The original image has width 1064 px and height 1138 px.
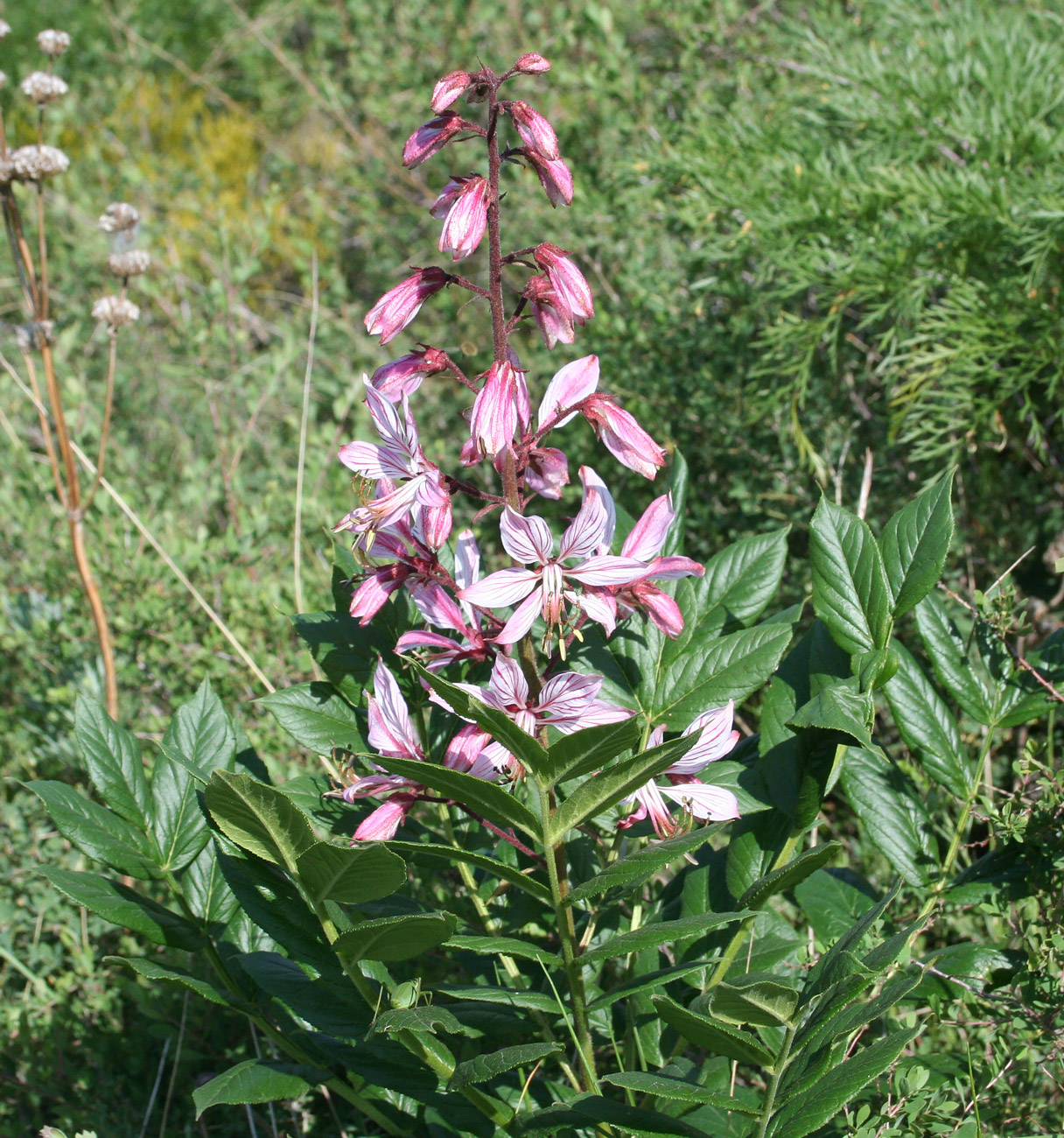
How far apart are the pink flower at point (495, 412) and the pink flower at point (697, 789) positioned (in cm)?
38

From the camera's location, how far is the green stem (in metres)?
1.08

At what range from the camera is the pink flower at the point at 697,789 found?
1.22m

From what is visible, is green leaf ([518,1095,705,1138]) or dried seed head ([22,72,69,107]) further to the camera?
dried seed head ([22,72,69,107])

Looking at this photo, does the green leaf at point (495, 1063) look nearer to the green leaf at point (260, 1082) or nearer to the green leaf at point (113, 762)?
the green leaf at point (260, 1082)

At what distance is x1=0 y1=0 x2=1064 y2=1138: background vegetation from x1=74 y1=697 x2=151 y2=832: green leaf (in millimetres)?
377

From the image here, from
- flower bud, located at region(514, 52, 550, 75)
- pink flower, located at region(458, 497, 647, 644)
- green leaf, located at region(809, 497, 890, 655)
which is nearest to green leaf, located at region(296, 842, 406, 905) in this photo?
pink flower, located at region(458, 497, 647, 644)

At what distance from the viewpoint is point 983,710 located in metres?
1.46

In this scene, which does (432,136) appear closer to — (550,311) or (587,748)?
(550,311)

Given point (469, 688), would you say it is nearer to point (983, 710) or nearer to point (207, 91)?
point (983, 710)

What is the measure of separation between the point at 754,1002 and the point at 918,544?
61 centimetres

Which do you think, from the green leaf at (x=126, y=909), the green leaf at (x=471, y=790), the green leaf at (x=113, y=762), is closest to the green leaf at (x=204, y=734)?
the green leaf at (x=113, y=762)

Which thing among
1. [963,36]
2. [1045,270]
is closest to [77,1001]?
[1045,270]

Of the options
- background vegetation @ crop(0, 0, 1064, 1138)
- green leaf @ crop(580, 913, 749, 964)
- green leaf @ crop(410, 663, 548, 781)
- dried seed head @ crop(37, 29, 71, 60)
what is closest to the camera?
green leaf @ crop(410, 663, 548, 781)

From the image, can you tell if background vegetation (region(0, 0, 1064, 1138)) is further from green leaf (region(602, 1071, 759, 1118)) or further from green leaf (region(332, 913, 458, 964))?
green leaf (region(332, 913, 458, 964))
